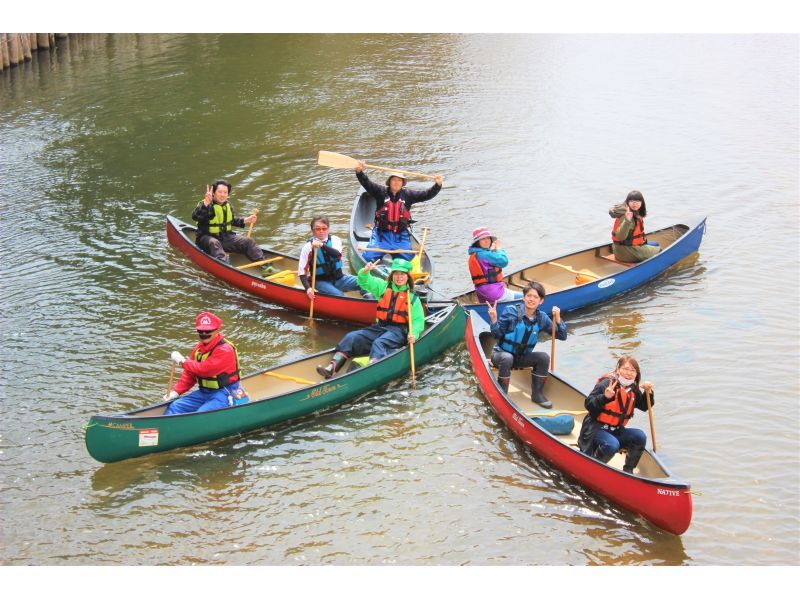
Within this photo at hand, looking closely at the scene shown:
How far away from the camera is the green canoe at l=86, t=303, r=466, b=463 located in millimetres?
9047

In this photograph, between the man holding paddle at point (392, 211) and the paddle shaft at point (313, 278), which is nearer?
the paddle shaft at point (313, 278)

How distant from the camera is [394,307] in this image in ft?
35.3

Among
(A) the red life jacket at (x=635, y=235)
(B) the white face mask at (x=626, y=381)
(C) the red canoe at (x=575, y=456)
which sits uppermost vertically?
(A) the red life jacket at (x=635, y=235)

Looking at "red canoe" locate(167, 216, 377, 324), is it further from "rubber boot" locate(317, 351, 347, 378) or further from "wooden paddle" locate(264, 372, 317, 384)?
"wooden paddle" locate(264, 372, 317, 384)

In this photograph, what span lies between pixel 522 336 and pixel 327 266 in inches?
137

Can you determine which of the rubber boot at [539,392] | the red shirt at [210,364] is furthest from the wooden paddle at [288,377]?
the rubber boot at [539,392]

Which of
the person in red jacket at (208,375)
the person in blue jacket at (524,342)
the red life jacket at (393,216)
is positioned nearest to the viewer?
the person in red jacket at (208,375)

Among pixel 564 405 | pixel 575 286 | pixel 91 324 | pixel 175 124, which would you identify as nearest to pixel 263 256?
pixel 91 324

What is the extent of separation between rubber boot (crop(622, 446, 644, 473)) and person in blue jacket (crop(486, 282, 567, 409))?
1.52m

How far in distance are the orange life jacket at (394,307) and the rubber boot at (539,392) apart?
178cm

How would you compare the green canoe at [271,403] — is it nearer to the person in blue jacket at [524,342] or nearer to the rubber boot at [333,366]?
the rubber boot at [333,366]

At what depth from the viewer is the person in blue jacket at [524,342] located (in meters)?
9.99

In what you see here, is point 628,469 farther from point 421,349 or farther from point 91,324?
point 91,324

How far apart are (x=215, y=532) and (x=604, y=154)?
1310cm
